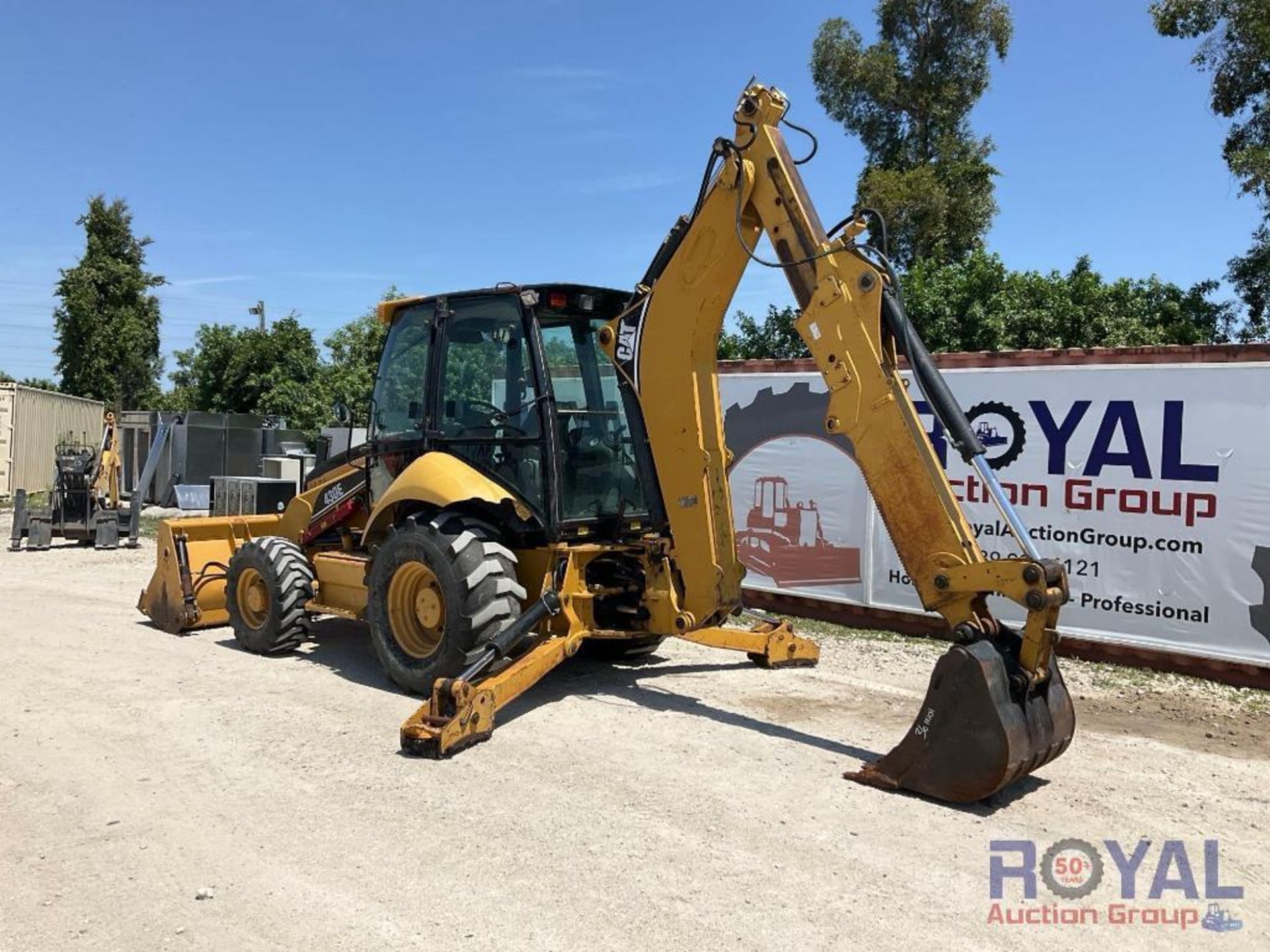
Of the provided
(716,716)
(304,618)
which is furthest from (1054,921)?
(304,618)

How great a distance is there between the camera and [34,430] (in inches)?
1033

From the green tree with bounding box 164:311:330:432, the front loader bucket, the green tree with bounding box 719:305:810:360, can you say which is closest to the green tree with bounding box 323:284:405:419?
the green tree with bounding box 164:311:330:432

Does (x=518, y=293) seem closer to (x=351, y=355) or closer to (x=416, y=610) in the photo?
(x=416, y=610)

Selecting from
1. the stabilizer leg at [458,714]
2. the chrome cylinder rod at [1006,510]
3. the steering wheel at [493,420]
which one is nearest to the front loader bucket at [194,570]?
the steering wheel at [493,420]

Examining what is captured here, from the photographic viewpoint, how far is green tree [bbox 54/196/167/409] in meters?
30.7

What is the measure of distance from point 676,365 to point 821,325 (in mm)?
1121

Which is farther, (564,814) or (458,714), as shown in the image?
(458,714)

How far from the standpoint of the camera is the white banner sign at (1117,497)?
24.4ft

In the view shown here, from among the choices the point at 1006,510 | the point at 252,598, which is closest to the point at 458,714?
the point at 1006,510

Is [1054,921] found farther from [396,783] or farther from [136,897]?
[136,897]

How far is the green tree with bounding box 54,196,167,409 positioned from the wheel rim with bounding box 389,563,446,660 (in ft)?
95.0

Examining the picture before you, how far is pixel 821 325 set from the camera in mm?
5262

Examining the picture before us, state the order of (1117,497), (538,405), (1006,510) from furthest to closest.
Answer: (1117,497) → (538,405) → (1006,510)

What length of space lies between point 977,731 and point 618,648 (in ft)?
11.0
